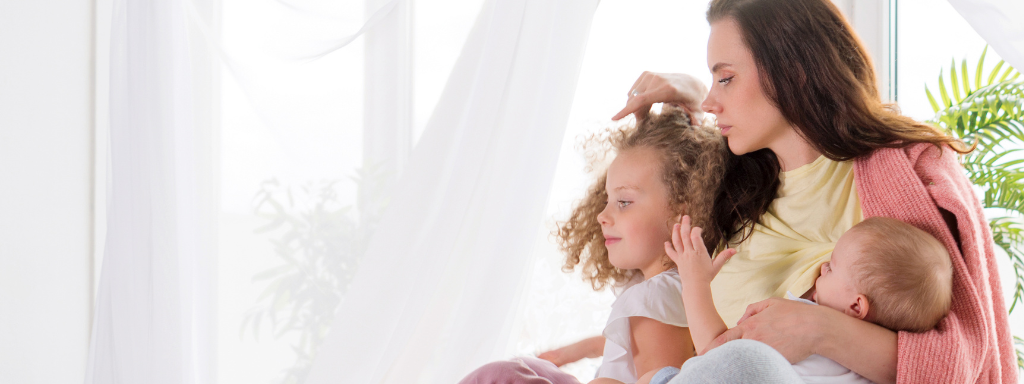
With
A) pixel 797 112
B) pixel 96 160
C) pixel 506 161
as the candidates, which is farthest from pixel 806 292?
pixel 96 160

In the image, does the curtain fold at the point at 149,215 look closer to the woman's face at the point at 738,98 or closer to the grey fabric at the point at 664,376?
the grey fabric at the point at 664,376

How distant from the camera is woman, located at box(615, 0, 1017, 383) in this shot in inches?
36.5

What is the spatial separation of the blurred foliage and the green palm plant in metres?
1.49

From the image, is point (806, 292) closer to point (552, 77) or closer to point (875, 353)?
point (875, 353)

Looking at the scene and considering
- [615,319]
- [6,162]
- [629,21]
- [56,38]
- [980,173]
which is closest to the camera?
[615,319]

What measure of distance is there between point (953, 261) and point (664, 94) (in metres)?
0.58

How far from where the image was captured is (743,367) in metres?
0.79

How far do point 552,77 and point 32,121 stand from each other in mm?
1112

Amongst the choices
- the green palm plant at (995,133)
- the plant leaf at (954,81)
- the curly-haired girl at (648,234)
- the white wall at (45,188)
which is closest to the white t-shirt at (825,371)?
the curly-haired girl at (648,234)

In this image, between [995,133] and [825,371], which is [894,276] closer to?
[825,371]

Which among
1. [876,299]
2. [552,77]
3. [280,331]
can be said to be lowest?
[280,331]

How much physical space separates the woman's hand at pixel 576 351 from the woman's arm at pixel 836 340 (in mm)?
491

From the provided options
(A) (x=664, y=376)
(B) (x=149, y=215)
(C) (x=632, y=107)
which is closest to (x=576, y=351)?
(A) (x=664, y=376)

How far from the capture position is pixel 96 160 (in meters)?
1.57
